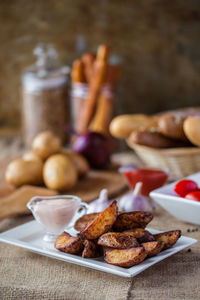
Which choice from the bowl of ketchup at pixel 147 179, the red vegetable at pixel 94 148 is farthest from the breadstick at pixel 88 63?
the bowl of ketchup at pixel 147 179

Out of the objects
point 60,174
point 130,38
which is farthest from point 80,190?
point 130,38

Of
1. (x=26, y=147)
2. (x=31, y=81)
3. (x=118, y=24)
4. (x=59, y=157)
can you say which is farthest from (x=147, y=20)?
(x=59, y=157)

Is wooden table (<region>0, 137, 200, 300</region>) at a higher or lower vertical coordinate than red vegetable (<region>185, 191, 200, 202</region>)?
lower

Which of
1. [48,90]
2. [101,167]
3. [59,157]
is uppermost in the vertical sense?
[48,90]

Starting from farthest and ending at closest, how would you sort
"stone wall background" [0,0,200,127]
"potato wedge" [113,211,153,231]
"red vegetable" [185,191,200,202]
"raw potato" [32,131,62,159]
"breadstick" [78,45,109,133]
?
1. "stone wall background" [0,0,200,127]
2. "breadstick" [78,45,109,133]
3. "raw potato" [32,131,62,159]
4. "red vegetable" [185,191,200,202]
5. "potato wedge" [113,211,153,231]

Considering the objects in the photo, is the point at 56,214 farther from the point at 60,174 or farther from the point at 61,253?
the point at 60,174

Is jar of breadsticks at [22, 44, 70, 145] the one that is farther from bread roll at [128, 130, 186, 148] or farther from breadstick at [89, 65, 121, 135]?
bread roll at [128, 130, 186, 148]

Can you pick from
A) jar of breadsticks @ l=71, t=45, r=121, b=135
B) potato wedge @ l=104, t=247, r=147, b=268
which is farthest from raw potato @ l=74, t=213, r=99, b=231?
jar of breadsticks @ l=71, t=45, r=121, b=135

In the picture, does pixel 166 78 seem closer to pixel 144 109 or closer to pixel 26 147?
pixel 144 109
